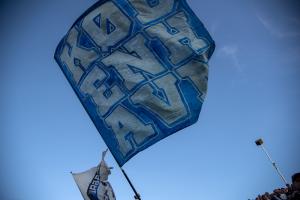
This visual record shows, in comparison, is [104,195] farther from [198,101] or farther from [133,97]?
[198,101]

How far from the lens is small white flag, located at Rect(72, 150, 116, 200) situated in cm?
705

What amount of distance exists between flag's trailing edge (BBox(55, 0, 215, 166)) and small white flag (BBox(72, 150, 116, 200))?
175 cm

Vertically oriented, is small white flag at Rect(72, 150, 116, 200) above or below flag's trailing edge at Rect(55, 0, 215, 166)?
below

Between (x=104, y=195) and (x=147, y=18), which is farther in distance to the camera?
(x=104, y=195)

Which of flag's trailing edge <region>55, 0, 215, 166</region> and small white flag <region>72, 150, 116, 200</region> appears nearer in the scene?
flag's trailing edge <region>55, 0, 215, 166</region>

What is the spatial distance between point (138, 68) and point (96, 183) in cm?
325

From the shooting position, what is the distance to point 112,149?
5855mm

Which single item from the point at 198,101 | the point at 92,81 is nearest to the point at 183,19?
the point at 198,101

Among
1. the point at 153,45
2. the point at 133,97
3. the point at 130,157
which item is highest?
the point at 153,45

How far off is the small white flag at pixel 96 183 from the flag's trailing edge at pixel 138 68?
1753 mm

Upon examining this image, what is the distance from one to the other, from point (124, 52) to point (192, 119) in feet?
6.99

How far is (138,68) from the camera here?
6.16m

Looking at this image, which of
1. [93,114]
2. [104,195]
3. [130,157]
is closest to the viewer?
[130,157]

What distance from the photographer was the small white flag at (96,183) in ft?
23.1
